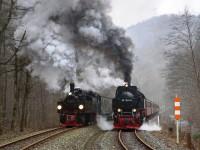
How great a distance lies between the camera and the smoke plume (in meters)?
25.5

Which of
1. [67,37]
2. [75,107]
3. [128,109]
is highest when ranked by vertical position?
[67,37]

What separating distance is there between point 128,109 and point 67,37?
6.88 m

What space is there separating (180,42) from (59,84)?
929 cm

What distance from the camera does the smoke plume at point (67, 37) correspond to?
2548 centimetres

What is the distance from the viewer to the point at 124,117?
25.0 metres

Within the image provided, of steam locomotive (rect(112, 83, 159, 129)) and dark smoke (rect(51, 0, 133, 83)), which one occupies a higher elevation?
dark smoke (rect(51, 0, 133, 83))

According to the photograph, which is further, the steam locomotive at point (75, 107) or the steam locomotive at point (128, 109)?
the steam locomotive at point (75, 107)

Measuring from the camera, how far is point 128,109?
A: 25250mm

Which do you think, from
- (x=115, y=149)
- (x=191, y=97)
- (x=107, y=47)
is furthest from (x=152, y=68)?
(x=115, y=149)

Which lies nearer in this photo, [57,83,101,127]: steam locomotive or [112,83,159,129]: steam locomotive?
[112,83,159,129]: steam locomotive

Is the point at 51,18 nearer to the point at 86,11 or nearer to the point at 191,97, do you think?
the point at 86,11

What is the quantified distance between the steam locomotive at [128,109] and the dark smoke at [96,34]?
62.9 inches

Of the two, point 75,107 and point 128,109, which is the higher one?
point 75,107

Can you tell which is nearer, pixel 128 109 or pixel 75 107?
pixel 128 109
